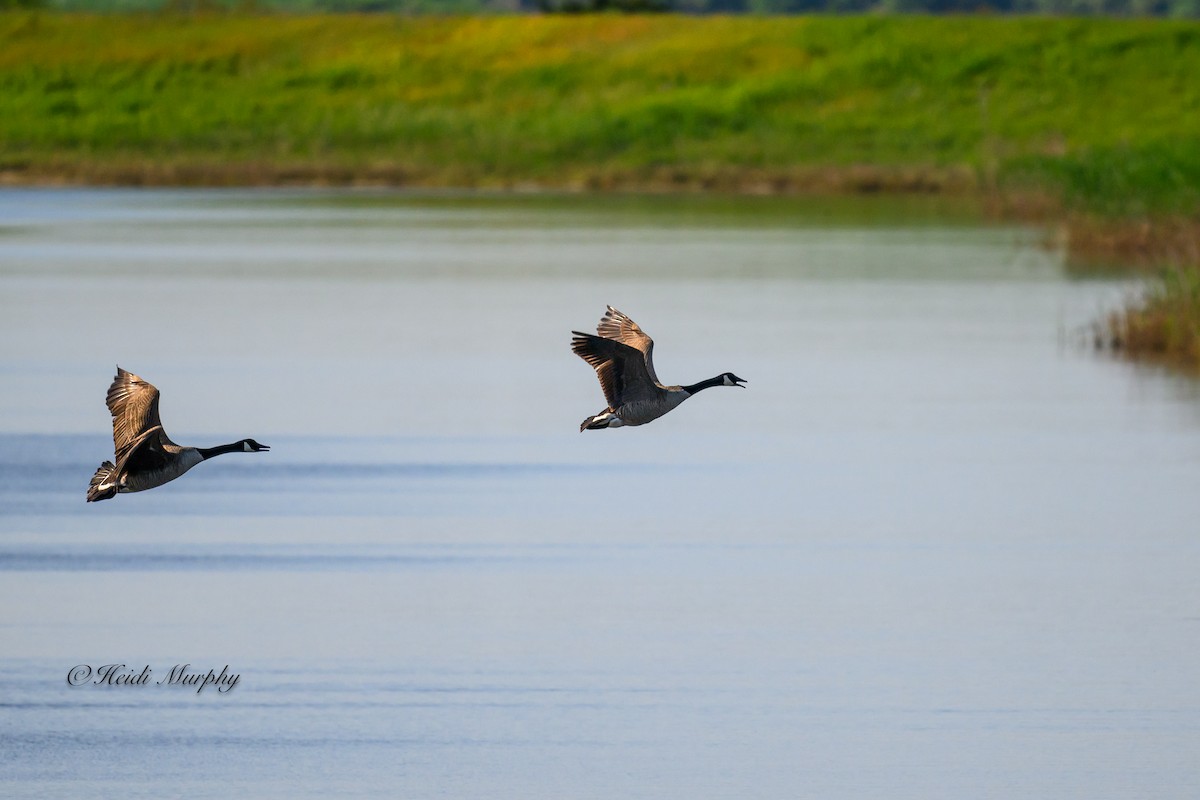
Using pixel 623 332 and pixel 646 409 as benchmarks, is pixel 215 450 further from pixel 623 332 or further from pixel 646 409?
pixel 646 409

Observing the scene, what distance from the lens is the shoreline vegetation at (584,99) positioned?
A: 191 feet

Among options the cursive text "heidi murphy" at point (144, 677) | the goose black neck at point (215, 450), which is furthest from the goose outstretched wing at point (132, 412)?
the cursive text "heidi murphy" at point (144, 677)

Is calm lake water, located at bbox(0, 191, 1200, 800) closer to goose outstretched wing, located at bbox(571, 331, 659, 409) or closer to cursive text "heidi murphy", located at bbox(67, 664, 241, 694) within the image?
cursive text "heidi murphy", located at bbox(67, 664, 241, 694)

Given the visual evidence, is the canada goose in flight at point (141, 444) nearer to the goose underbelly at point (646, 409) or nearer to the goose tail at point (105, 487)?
the goose tail at point (105, 487)

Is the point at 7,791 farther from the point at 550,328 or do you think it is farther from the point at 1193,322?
the point at 550,328

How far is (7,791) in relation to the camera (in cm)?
893

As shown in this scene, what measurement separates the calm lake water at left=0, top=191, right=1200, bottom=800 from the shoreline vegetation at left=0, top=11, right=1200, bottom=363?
24.6m

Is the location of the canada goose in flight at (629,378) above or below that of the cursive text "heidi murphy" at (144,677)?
above

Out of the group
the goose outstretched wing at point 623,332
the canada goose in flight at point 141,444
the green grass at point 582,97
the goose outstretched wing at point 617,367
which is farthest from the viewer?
the green grass at point 582,97

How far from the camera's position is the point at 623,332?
26.7 feet

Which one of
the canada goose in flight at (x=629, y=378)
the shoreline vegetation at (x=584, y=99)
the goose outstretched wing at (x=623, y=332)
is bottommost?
the canada goose in flight at (x=629, y=378)

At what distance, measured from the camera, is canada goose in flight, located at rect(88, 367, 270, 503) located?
7.49 m

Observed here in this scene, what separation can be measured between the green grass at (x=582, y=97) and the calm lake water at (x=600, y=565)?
1070 inches

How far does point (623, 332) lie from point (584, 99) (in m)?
58.4
